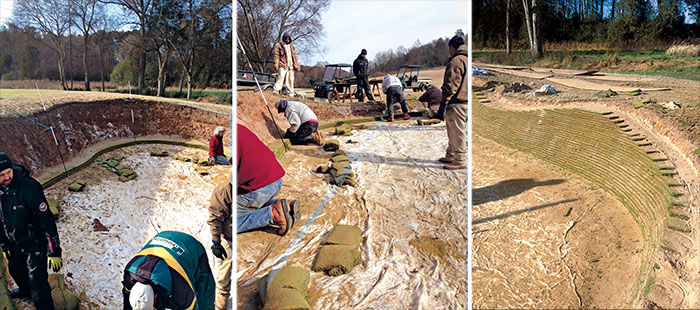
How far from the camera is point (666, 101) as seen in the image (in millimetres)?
4199

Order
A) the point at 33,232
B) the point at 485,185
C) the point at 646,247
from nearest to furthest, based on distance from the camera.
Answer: the point at 33,232, the point at 646,247, the point at 485,185

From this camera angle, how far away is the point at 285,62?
3.99 meters

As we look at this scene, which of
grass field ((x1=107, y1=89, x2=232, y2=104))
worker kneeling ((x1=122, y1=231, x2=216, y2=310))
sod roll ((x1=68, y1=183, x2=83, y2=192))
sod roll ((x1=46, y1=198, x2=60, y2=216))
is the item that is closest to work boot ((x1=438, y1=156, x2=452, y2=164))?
grass field ((x1=107, y1=89, x2=232, y2=104))

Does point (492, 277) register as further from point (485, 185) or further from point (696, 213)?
point (696, 213)

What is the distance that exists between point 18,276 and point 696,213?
589cm

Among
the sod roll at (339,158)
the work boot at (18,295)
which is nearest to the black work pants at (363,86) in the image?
the sod roll at (339,158)

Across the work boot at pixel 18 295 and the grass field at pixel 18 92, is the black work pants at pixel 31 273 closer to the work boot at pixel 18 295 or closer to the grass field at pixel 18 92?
the work boot at pixel 18 295

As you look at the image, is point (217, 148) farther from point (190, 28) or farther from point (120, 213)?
point (190, 28)

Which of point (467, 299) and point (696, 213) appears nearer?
point (467, 299)

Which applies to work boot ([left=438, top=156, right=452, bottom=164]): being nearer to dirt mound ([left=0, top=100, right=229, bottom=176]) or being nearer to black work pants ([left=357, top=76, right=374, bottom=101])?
black work pants ([left=357, top=76, right=374, bottom=101])

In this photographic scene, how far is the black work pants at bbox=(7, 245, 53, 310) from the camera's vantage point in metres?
3.24

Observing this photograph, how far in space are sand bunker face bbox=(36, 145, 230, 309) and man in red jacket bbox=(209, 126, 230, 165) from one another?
7 cm

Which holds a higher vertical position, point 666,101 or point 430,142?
point 666,101

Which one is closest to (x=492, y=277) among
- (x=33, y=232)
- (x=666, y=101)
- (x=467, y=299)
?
(x=467, y=299)
